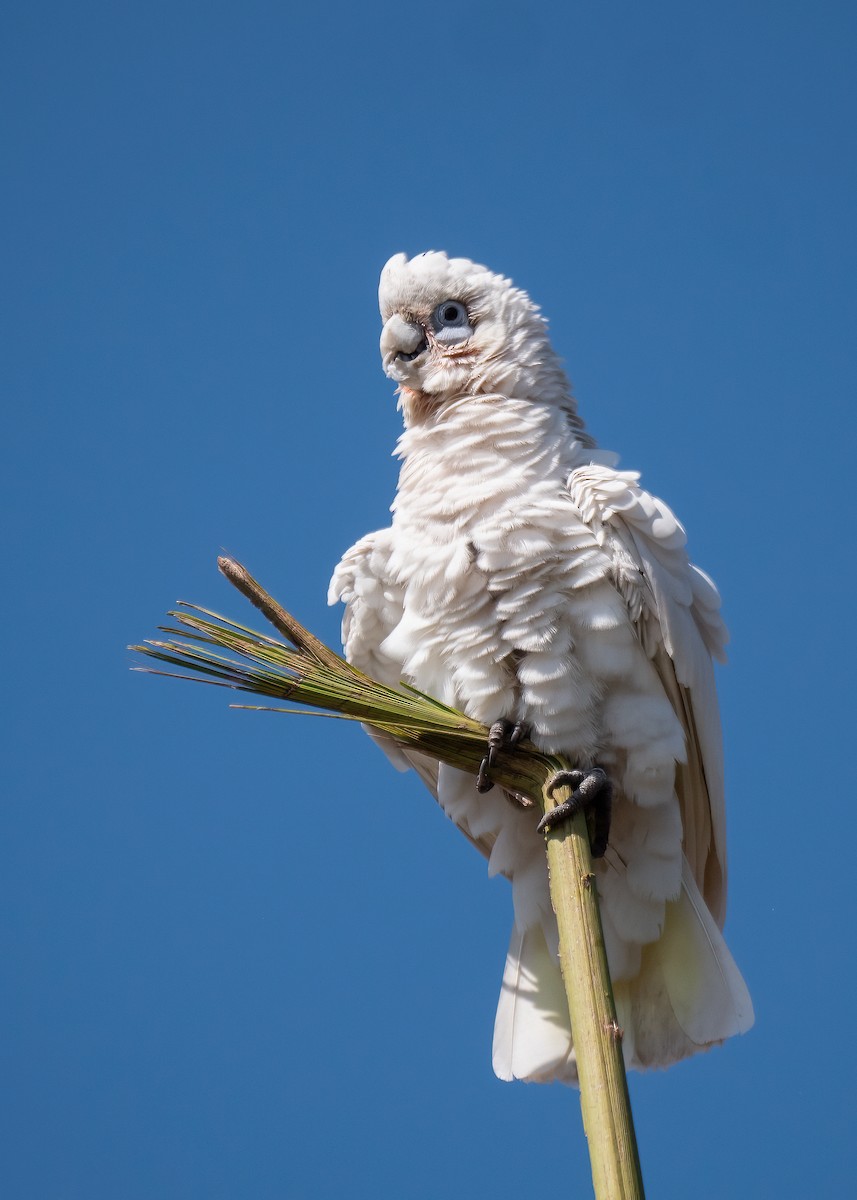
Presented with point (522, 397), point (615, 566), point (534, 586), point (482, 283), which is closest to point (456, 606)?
point (534, 586)

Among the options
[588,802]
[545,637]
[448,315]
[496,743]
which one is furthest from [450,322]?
[588,802]

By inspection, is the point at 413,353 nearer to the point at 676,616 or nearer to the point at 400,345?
the point at 400,345

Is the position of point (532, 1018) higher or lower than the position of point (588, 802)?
lower

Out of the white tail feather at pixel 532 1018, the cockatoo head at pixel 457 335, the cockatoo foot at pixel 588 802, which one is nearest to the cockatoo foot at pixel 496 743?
the cockatoo foot at pixel 588 802

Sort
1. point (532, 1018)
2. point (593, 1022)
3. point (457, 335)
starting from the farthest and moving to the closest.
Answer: point (457, 335)
point (532, 1018)
point (593, 1022)

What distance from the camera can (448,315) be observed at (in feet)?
11.2

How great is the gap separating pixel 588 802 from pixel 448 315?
1.46 meters

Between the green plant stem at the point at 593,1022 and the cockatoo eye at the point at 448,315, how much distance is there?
60.4 inches

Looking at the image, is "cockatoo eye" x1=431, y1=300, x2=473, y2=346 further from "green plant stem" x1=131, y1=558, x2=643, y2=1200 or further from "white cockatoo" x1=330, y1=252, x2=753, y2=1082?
"green plant stem" x1=131, y1=558, x2=643, y2=1200

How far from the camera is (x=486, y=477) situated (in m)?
3.00

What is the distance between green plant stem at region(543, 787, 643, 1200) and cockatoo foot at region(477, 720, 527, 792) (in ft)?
0.74

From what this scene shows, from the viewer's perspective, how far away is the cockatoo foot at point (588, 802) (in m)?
2.52

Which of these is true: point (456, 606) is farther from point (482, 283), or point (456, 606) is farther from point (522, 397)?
point (482, 283)

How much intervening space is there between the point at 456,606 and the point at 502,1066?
1.19m
